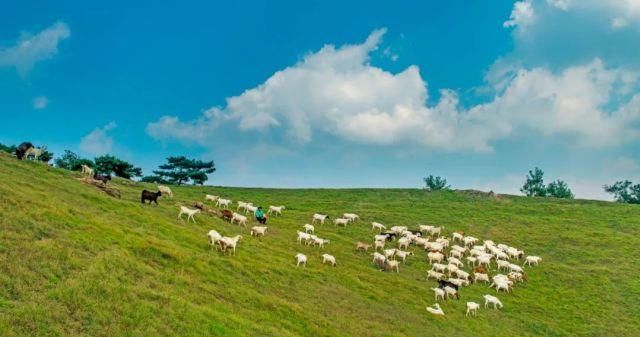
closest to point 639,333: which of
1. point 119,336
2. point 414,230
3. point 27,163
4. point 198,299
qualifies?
point 414,230

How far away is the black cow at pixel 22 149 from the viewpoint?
4344 centimetres

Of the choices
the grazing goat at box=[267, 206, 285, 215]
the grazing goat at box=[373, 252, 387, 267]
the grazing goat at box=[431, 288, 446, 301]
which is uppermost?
the grazing goat at box=[267, 206, 285, 215]

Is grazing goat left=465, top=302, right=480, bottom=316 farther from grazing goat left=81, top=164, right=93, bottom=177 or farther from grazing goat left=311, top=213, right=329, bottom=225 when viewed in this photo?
grazing goat left=81, top=164, right=93, bottom=177

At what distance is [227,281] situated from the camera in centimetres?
2516

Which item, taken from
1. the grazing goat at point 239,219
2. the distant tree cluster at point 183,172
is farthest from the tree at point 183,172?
the grazing goat at point 239,219

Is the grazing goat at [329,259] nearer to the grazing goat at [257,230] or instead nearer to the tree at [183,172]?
the grazing goat at [257,230]

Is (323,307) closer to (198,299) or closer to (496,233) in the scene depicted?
(198,299)

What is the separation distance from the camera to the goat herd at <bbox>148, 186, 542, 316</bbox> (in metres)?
35.8

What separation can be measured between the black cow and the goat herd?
11.8 meters

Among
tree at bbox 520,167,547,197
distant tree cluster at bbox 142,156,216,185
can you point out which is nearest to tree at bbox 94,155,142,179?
distant tree cluster at bbox 142,156,216,185

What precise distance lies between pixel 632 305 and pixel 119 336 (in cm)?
4037

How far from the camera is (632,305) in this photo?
41562 millimetres

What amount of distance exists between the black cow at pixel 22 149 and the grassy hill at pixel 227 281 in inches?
64.4

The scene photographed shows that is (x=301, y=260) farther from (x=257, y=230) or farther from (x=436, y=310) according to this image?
(x=436, y=310)
